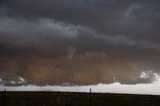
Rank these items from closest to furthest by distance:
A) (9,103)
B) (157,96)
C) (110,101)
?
(9,103)
(110,101)
(157,96)

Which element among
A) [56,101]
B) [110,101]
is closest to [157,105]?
[110,101]

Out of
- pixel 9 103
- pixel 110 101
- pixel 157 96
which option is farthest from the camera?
pixel 157 96

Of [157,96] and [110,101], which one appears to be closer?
[110,101]

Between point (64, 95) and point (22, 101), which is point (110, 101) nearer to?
point (64, 95)

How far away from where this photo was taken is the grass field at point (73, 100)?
126ft

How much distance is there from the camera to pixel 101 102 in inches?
1565

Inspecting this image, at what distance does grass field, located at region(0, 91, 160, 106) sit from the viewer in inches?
1512

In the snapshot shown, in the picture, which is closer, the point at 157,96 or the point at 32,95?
the point at 32,95

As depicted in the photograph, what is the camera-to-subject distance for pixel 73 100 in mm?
40062

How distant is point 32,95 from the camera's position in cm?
4181

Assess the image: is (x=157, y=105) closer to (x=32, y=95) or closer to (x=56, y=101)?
(x=56, y=101)

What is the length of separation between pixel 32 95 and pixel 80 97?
6167 mm

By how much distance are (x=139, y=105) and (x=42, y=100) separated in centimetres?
1209

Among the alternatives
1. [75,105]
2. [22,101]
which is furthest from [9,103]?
[75,105]
